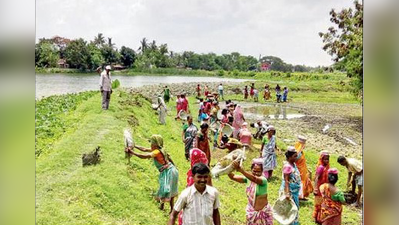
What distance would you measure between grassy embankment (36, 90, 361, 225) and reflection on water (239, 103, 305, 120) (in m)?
9.03

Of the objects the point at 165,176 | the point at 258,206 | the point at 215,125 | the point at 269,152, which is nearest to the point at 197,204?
the point at 258,206

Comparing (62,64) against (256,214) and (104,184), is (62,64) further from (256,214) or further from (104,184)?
(256,214)

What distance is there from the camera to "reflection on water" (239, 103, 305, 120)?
19.6 metres

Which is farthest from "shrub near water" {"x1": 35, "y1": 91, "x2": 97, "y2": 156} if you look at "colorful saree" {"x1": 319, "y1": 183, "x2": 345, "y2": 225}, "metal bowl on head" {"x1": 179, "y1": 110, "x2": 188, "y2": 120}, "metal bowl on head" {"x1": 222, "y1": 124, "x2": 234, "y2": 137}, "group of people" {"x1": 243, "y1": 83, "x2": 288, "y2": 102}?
"group of people" {"x1": 243, "y1": 83, "x2": 288, "y2": 102}

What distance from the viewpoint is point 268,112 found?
21.2 metres

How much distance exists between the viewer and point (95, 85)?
18.5 m

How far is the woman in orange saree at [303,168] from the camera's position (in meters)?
7.40

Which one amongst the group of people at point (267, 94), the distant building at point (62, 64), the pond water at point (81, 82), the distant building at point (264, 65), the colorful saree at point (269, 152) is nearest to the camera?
the colorful saree at point (269, 152)

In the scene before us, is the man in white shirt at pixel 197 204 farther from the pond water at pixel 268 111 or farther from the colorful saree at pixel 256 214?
the pond water at pixel 268 111

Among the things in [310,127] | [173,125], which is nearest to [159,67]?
[173,125]

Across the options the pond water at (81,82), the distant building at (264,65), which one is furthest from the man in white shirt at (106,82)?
the distant building at (264,65)

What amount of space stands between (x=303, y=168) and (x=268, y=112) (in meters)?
13.8

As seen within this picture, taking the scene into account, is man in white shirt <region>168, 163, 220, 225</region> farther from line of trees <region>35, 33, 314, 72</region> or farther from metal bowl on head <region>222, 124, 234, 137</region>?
metal bowl on head <region>222, 124, 234, 137</region>
